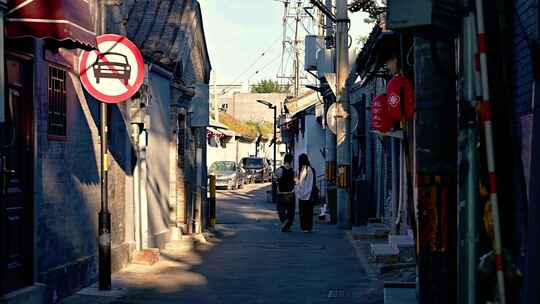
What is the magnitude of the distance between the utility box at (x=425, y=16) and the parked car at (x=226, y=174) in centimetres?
4285

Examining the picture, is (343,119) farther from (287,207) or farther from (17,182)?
(17,182)

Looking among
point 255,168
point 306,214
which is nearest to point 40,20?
point 306,214

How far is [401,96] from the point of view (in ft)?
41.8

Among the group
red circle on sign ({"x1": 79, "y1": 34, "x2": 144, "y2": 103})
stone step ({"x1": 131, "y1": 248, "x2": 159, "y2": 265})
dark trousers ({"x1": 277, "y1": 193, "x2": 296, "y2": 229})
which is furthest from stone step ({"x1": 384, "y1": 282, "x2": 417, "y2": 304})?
dark trousers ({"x1": 277, "y1": 193, "x2": 296, "y2": 229})

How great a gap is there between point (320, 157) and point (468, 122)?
3518cm

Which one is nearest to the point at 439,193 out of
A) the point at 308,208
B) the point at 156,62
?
the point at 156,62

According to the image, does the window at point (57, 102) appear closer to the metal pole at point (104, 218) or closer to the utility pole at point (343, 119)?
the metal pole at point (104, 218)

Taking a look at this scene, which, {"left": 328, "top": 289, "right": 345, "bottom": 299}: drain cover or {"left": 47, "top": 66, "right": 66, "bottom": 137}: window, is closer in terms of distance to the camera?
{"left": 47, "top": 66, "right": 66, "bottom": 137}: window

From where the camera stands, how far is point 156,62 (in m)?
15.9

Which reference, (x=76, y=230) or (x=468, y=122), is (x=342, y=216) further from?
(x=468, y=122)

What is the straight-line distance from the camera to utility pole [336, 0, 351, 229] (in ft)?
71.1

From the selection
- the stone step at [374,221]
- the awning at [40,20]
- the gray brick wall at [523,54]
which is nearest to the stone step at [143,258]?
the awning at [40,20]

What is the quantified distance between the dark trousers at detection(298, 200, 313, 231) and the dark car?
1092 cm

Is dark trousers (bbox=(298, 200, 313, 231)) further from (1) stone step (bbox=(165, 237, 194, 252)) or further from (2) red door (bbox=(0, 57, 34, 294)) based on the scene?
(2) red door (bbox=(0, 57, 34, 294))
